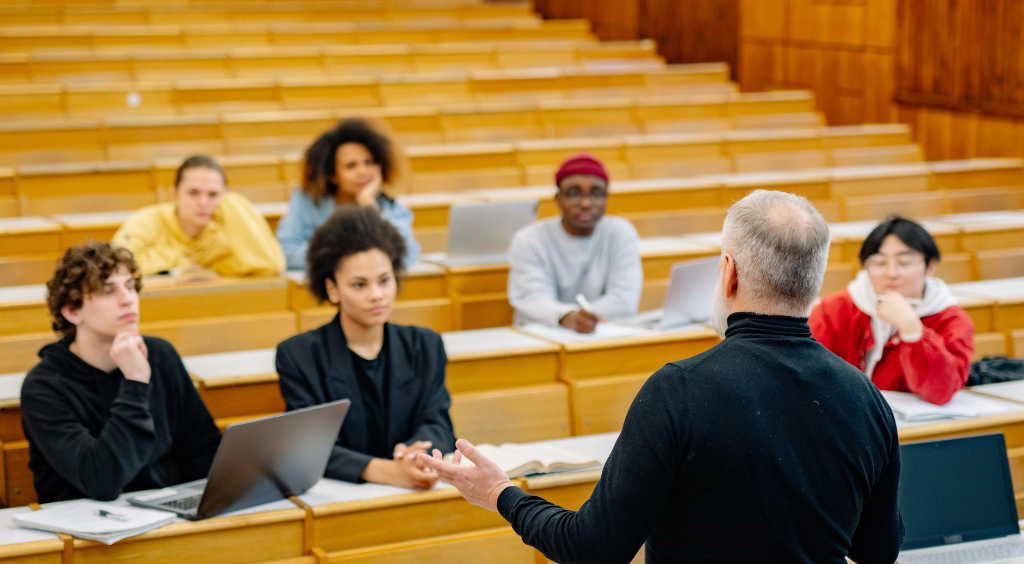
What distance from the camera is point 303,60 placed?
4.29 metres

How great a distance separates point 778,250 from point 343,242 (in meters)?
1.02

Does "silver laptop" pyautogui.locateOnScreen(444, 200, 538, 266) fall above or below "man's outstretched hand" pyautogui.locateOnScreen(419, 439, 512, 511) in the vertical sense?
above

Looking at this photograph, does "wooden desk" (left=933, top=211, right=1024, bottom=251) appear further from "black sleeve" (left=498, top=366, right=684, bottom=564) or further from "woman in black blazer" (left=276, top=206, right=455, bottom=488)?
"black sleeve" (left=498, top=366, right=684, bottom=564)

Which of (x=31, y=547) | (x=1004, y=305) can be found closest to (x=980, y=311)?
(x=1004, y=305)

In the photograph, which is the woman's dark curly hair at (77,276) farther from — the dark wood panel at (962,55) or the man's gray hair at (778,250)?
the dark wood panel at (962,55)

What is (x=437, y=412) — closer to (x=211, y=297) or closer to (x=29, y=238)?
(x=211, y=297)

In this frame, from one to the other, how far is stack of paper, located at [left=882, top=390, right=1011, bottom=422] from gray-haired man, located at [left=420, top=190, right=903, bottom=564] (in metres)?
0.90

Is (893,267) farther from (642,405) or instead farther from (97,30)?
(97,30)

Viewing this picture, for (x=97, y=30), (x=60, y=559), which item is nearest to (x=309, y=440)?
(x=60, y=559)

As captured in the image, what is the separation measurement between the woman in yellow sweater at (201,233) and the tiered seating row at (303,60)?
164 cm

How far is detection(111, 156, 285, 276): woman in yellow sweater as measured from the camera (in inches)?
93.7

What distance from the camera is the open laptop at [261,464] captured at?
Answer: 1336 mm

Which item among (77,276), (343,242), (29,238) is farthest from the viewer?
(29,238)

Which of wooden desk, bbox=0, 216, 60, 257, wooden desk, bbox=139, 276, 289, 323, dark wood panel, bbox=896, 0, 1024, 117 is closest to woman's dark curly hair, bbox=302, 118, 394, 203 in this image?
wooden desk, bbox=139, 276, 289, 323
